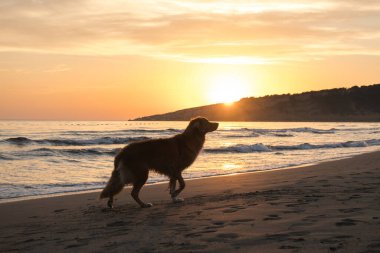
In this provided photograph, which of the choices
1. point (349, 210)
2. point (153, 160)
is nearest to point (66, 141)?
point (153, 160)

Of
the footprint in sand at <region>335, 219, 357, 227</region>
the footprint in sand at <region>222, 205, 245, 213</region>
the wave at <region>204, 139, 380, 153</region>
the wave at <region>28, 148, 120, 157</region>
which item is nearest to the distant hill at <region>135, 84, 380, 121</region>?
the wave at <region>204, 139, 380, 153</region>

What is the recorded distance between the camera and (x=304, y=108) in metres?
123

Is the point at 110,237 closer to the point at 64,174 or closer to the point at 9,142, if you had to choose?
the point at 64,174

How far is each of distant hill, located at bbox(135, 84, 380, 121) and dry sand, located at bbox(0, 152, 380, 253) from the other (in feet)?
350

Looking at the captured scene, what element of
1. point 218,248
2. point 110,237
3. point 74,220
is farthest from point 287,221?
point 74,220

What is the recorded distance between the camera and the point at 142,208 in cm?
746

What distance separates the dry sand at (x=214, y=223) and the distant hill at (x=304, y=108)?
10675 centimetres

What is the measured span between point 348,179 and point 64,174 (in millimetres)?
7566

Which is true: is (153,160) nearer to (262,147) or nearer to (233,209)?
(233,209)

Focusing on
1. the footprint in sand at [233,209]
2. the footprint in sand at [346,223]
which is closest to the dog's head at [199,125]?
the footprint in sand at [233,209]

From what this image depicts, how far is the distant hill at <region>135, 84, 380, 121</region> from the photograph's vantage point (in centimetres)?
11694

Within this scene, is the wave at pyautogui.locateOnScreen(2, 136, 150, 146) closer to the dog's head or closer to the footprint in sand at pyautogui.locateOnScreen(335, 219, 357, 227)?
the dog's head

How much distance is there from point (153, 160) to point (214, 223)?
2733 mm

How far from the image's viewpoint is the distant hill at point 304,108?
116938 millimetres
